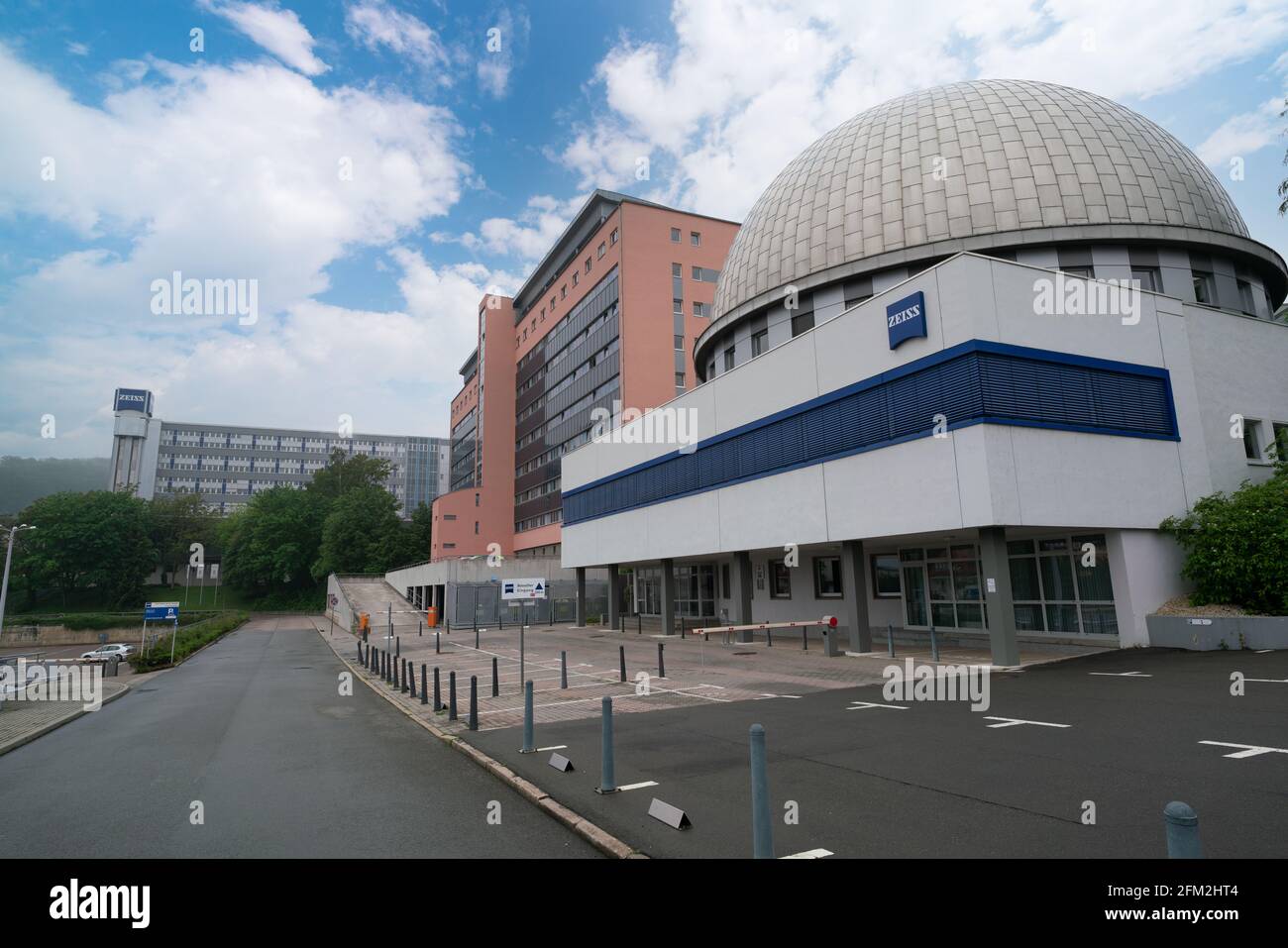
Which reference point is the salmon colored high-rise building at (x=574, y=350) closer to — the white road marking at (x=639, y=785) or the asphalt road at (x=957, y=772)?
the asphalt road at (x=957, y=772)

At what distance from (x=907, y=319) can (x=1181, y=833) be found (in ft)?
58.0

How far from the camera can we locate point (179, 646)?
31.8 m

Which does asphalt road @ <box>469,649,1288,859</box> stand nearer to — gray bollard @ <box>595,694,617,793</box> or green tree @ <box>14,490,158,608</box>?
gray bollard @ <box>595,694,617,793</box>

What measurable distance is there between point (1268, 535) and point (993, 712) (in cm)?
1235

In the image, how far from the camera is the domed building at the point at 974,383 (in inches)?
685

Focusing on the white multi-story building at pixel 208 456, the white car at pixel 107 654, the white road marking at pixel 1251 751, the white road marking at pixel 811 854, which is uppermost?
the white multi-story building at pixel 208 456

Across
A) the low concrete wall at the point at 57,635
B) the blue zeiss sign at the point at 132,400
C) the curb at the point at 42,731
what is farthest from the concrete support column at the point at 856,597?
the blue zeiss sign at the point at 132,400

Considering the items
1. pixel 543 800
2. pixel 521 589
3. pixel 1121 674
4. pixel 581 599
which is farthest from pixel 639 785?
pixel 581 599

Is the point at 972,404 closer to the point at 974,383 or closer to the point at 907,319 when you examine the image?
the point at 974,383

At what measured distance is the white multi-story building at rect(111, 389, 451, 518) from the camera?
402ft

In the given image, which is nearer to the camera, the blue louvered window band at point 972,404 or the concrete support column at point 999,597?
the concrete support column at point 999,597

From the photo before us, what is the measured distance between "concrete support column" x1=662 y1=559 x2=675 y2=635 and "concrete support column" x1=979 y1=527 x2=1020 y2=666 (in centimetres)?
1670

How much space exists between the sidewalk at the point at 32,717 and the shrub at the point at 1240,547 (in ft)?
88.2
